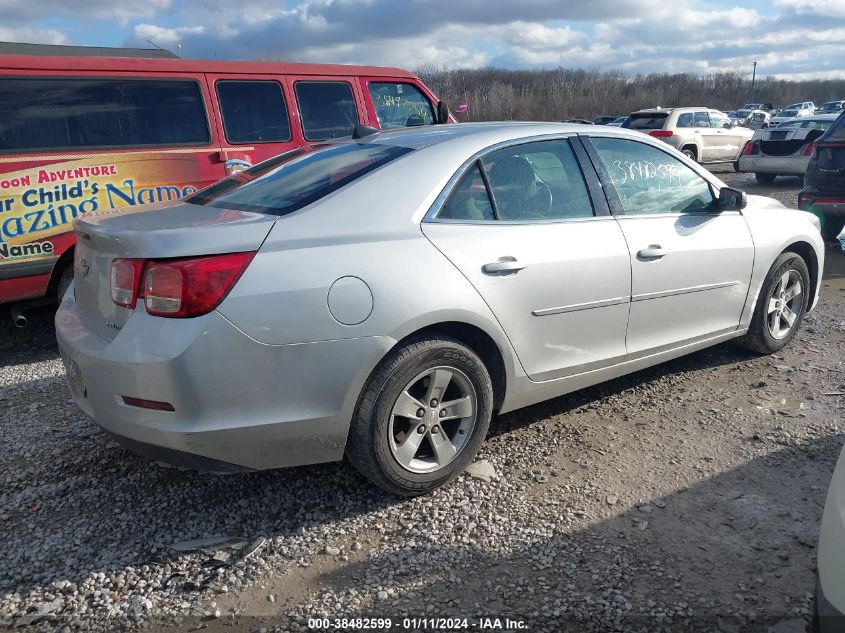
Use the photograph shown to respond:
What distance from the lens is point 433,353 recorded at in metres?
2.98

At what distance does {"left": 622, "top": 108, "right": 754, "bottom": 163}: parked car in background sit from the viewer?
59.2 ft

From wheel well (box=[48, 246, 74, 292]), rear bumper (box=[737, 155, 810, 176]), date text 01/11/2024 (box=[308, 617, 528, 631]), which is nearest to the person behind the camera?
date text 01/11/2024 (box=[308, 617, 528, 631])

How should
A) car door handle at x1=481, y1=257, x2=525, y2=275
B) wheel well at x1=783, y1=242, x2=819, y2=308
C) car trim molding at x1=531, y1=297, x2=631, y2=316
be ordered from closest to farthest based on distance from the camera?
car door handle at x1=481, y1=257, x2=525, y2=275 < car trim molding at x1=531, y1=297, x2=631, y2=316 < wheel well at x1=783, y1=242, x2=819, y2=308

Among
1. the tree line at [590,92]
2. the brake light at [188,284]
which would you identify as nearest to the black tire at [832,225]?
the brake light at [188,284]

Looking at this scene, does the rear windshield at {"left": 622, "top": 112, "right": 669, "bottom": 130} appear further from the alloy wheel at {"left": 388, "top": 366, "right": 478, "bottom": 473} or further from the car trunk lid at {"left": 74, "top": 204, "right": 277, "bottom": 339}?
the car trunk lid at {"left": 74, "top": 204, "right": 277, "bottom": 339}

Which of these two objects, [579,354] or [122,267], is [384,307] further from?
[579,354]

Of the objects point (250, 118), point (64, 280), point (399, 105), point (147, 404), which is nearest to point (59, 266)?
point (64, 280)

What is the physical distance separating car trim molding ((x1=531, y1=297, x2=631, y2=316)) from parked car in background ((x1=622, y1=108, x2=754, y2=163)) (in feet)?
50.3

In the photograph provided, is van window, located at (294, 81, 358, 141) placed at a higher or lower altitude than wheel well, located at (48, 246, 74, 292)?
higher

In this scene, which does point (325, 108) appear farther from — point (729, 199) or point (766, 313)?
point (766, 313)

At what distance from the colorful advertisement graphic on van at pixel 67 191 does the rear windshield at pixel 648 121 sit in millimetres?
15004

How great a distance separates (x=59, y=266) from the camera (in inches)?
204

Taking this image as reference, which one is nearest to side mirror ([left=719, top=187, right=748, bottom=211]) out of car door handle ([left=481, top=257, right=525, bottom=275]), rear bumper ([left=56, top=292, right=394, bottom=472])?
car door handle ([left=481, top=257, right=525, bottom=275])

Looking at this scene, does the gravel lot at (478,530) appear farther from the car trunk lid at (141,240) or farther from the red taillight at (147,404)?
the car trunk lid at (141,240)
